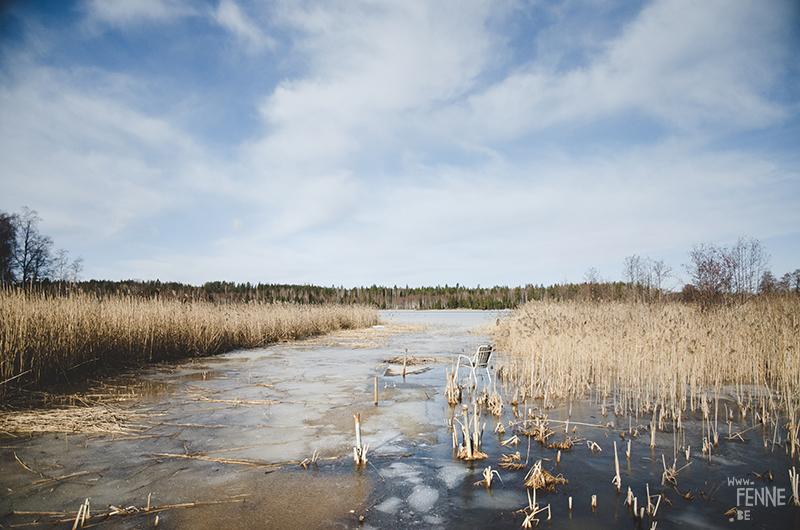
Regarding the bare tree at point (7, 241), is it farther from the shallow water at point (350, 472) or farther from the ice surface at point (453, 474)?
the ice surface at point (453, 474)

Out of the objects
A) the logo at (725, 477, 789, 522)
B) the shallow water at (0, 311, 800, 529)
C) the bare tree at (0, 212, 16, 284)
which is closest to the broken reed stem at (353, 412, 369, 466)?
the shallow water at (0, 311, 800, 529)

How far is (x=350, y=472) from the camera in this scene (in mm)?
4004

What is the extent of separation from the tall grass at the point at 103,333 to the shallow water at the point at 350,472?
8.80ft

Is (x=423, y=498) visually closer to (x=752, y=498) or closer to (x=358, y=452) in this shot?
(x=358, y=452)

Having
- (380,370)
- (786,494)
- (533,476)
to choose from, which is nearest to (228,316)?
(380,370)

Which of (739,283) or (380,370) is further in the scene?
(739,283)

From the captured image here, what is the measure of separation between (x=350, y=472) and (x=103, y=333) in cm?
920

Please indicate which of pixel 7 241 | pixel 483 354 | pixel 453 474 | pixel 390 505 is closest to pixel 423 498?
pixel 390 505

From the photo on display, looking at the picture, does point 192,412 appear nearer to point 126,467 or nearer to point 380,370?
point 126,467

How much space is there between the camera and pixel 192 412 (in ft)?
20.5

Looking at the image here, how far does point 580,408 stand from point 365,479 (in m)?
4.72

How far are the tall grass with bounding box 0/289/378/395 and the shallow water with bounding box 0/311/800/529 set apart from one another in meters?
2.68

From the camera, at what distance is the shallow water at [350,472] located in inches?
125

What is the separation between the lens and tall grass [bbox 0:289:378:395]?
23.4 feet
